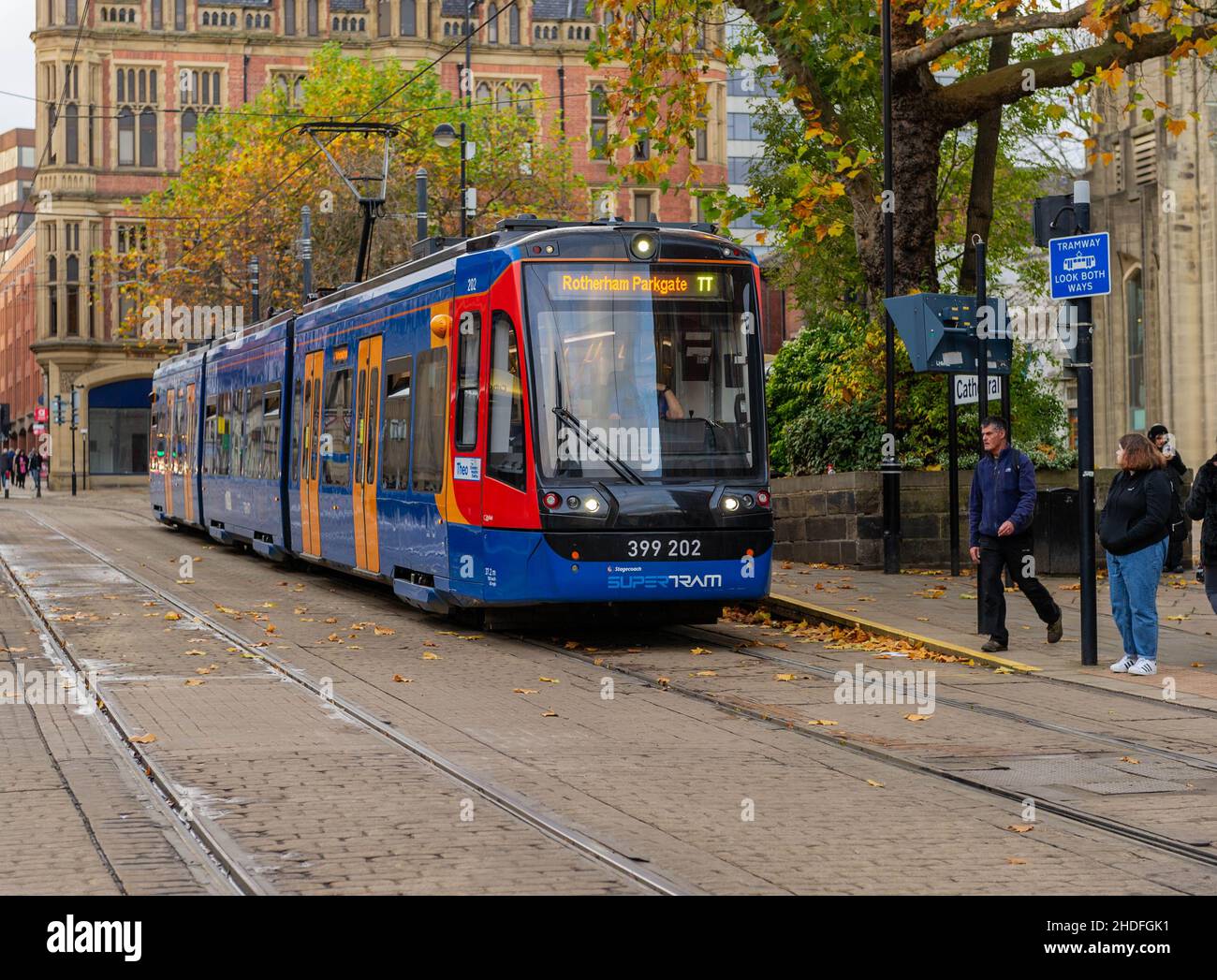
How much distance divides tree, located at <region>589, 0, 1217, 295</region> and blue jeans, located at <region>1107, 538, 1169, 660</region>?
6.97 meters

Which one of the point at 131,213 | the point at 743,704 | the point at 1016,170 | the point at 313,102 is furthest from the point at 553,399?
the point at 131,213

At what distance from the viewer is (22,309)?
96.9m

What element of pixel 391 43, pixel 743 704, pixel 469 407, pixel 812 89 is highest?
pixel 391 43

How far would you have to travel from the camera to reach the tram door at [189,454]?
3275 cm

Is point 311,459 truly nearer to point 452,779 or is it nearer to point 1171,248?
point 452,779

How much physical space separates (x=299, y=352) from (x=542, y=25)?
58.8 meters

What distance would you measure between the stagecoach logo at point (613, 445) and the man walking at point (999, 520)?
250 centimetres

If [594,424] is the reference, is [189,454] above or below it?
below

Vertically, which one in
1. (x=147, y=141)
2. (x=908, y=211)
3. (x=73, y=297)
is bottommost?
(x=908, y=211)

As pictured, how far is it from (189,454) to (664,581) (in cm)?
1942

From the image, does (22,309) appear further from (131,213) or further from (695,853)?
(695,853)

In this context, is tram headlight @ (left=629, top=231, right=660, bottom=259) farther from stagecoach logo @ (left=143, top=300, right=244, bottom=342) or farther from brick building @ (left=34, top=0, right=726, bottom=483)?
brick building @ (left=34, top=0, right=726, bottom=483)

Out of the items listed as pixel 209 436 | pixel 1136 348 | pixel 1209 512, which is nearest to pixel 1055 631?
pixel 1209 512

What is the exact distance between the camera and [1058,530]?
22.3m
